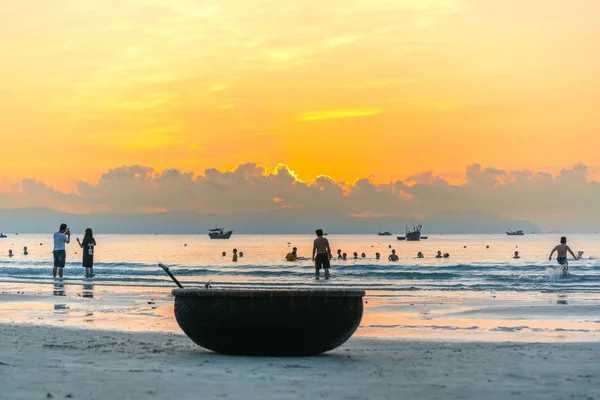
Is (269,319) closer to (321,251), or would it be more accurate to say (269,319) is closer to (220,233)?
(321,251)

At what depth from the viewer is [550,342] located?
42.7ft

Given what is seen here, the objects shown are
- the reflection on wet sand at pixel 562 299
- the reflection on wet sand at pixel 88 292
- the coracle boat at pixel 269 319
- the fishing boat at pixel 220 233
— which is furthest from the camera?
the fishing boat at pixel 220 233

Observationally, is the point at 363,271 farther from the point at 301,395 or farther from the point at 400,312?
the point at 301,395

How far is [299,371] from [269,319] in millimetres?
1032

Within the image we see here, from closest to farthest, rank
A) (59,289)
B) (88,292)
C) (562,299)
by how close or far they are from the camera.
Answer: (562,299) → (88,292) → (59,289)

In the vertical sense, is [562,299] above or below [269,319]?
below

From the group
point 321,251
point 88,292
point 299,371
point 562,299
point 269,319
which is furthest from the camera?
point 321,251

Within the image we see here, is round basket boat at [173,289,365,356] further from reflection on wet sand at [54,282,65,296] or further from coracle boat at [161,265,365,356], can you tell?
reflection on wet sand at [54,282,65,296]

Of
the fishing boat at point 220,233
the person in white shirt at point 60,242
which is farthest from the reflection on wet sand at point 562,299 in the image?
the fishing boat at point 220,233

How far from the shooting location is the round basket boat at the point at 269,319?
10188 millimetres

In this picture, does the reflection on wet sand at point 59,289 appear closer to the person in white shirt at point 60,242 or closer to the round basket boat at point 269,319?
the person in white shirt at point 60,242

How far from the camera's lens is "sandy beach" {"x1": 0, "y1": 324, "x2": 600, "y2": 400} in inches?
320

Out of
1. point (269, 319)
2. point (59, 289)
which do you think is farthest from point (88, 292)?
point (269, 319)

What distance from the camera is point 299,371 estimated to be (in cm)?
938
